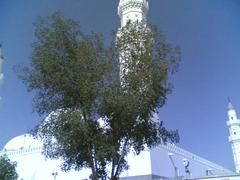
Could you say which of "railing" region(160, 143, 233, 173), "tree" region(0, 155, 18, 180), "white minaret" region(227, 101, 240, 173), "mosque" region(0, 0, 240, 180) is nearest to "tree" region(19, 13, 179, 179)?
"mosque" region(0, 0, 240, 180)

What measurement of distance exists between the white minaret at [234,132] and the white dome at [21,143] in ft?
88.0

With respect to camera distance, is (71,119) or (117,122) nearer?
(71,119)

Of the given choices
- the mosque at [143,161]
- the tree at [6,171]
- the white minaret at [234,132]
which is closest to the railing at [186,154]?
the mosque at [143,161]

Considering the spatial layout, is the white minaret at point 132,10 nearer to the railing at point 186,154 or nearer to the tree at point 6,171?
the railing at point 186,154

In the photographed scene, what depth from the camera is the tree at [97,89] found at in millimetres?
12805

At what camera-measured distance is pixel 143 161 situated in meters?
30.6

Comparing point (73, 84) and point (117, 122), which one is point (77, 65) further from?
point (117, 122)

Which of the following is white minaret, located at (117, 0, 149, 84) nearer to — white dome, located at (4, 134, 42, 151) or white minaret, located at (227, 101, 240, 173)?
white dome, located at (4, 134, 42, 151)

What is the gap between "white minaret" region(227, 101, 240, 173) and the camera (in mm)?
47938

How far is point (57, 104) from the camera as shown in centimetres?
1340

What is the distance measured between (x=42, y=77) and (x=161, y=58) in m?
4.80

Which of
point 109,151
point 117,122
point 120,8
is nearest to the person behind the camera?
point 109,151

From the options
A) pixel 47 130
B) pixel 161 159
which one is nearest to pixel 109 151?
pixel 47 130

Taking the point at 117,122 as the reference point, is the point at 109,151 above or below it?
below
